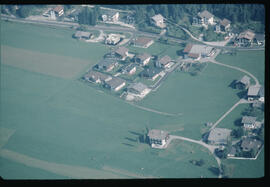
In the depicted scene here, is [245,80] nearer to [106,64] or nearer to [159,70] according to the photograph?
[159,70]

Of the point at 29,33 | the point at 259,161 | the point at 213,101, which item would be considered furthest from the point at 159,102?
the point at 29,33

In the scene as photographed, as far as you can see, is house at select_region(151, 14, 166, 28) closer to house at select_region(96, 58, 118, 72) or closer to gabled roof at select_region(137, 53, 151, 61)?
gabled roof at select_region(137, 53, 151, 61)

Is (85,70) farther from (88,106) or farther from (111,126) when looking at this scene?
(111,126)

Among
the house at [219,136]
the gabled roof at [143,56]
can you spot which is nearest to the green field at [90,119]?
the house at [219,136]

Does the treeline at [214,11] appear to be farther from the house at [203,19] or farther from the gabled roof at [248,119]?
the gabled roof at [248,119]

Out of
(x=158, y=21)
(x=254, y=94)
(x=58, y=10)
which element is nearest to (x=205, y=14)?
(x=158, y=21)
